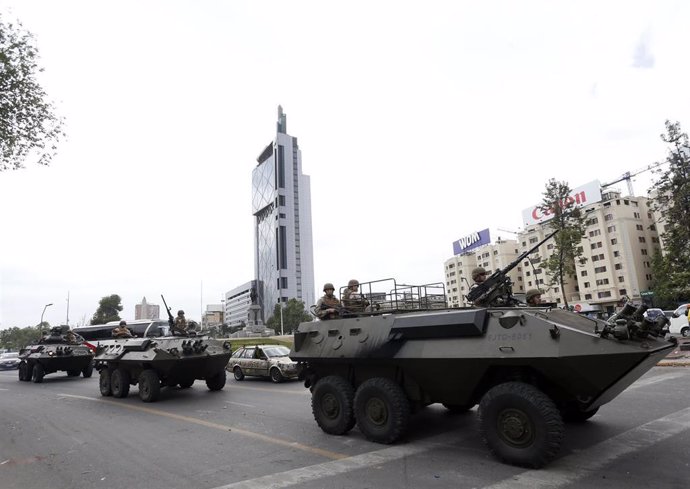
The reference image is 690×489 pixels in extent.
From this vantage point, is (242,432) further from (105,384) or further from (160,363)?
(105,384)

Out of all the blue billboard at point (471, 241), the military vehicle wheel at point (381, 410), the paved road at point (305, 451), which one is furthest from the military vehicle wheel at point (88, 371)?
the blue billboard at point (471, 241)

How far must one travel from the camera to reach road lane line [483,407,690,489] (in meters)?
4.68

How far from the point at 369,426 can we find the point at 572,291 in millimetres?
78471

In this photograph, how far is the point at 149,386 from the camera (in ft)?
38.4

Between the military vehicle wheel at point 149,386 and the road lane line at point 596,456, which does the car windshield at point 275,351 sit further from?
the road lane line at point 596,456

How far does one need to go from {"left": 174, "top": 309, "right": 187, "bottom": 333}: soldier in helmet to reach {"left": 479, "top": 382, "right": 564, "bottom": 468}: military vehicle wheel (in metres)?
10.1

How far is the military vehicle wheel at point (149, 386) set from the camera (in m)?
11.7

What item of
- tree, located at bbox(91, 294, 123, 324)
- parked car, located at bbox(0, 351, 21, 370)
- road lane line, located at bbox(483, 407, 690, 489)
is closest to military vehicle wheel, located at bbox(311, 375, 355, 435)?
road lane line, located at bbox(483, 407, 690, 489)

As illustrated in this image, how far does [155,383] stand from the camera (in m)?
11.7

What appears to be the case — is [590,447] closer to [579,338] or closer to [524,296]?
[579,338]

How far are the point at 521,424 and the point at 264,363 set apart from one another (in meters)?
11.7

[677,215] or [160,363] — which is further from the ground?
[677,215]

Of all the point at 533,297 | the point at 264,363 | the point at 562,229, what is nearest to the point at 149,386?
the point at 264,363

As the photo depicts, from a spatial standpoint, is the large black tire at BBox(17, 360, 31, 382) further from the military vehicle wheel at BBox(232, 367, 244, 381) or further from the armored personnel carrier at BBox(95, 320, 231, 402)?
the military vehicle wheel at BBox(232, 367, 244, 381)
